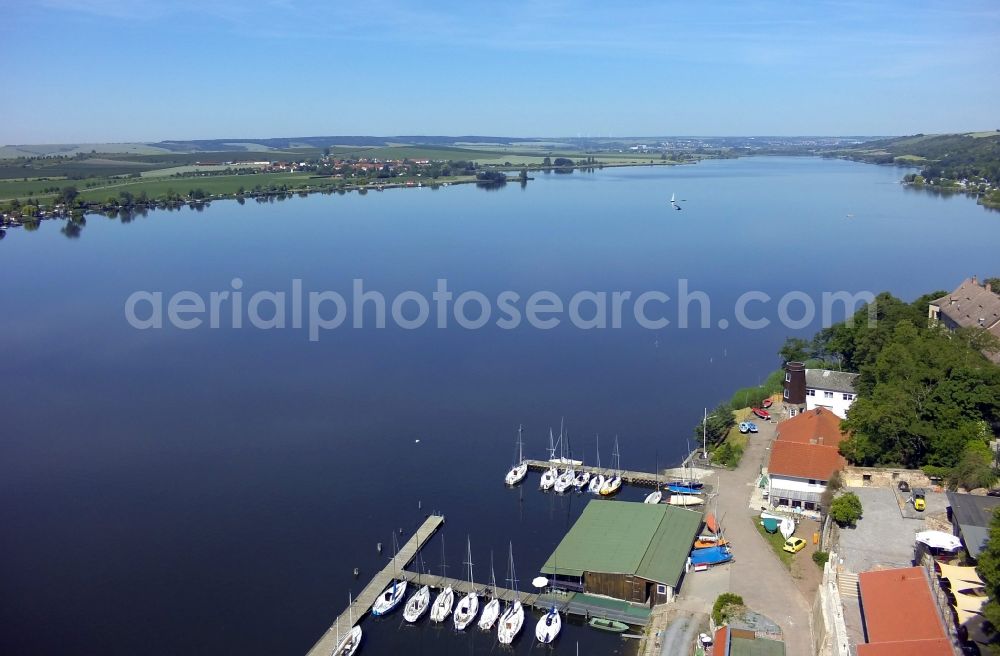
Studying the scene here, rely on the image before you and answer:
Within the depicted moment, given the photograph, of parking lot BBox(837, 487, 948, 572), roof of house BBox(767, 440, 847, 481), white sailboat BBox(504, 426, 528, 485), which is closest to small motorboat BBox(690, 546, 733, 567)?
parking lot BBox(837, 487, 948, 572)

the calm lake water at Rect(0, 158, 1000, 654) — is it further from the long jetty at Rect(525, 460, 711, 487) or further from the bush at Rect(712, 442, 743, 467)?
the bush at Rect(712, 442, 743, 467)

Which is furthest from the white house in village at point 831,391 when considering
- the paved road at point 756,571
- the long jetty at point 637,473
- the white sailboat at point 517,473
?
the white sailboat at point 517,473

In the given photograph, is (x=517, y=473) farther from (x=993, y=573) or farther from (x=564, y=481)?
(x=993, y=573)

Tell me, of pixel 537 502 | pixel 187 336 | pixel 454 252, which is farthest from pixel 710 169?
pixel 537 502

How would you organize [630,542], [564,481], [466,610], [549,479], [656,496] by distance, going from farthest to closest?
[549,479], [564,481], [656,496], [630,542], [466,610]

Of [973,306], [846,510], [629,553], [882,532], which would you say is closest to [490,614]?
[629,553]
